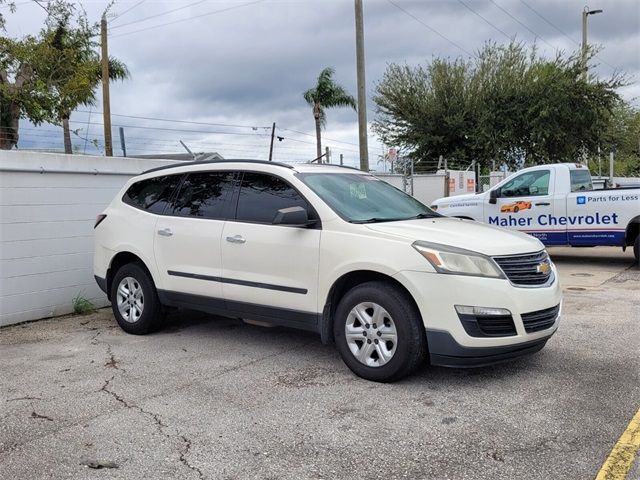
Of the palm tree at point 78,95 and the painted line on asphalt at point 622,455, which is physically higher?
the palm tree at point 78,95

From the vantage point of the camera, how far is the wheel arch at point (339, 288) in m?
4.81

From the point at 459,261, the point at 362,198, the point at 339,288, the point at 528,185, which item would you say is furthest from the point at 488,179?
the point at 459,261

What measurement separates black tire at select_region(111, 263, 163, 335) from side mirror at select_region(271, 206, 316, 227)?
6.80 ft

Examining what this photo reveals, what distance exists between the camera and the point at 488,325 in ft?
14.6

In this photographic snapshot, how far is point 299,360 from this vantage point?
548 cm

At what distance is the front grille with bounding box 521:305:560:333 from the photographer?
15.0 ft

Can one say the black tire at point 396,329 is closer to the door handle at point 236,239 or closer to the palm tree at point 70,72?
the door handle at point 236,239

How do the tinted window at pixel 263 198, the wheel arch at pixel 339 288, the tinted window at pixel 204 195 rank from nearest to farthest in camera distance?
the wheel arch at pixel 339 288 → the tinted window at pixel 263 198 → the tinted window at pixel 204 195

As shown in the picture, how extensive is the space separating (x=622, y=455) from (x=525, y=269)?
163 centimetres

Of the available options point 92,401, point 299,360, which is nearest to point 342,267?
point 299,360

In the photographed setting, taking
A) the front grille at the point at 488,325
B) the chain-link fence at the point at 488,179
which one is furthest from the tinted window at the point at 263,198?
the chain-link fence at the point at 488,179

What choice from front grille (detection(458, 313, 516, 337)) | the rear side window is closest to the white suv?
front grille (detection(458, 313, 516, 337))

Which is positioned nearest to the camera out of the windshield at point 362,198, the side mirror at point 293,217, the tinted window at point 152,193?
the side mirror at point 293,217

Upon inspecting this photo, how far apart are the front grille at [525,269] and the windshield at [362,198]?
113cm
